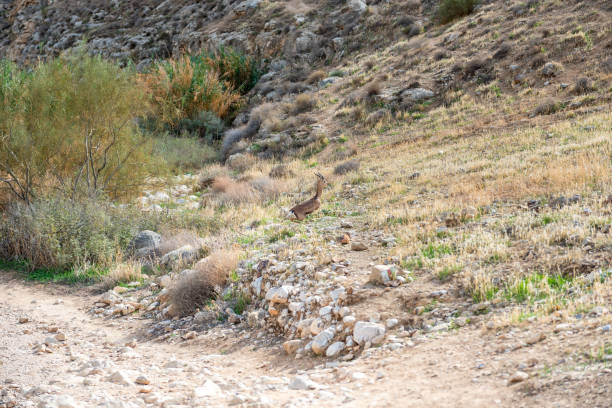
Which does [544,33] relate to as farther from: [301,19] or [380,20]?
Answer: [301,19]

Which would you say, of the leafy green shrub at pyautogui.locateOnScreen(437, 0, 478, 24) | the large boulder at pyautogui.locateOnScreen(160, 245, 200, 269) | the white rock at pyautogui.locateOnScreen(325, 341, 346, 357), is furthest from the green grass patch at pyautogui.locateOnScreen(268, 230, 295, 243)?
the leafy green shrub at pyautogui.locateOnScreen(437, 0, 478, 24)

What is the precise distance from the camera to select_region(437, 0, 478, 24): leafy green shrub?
68.2 feet

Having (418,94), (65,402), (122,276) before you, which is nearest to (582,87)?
(418,94)

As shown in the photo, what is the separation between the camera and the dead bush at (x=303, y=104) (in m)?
19.8

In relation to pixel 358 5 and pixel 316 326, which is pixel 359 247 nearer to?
pixel 316 326

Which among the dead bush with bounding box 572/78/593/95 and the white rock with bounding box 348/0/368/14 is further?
the white rock with bounding box 348/0/368/14

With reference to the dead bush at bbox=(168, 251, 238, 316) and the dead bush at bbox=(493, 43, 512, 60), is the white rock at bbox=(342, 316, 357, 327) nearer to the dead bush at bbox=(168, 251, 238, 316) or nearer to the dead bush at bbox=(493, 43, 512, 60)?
the dead bush at bbox=(168, 251, 238, 316)

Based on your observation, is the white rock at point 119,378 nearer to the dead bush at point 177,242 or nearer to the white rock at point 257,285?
the white rock at point 257,285

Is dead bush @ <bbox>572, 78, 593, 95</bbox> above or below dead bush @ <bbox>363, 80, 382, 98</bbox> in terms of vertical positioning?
below

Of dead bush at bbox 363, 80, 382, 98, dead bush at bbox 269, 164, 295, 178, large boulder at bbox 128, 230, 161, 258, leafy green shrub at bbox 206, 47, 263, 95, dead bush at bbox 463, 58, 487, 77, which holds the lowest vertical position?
dead bush at bbox 269, 164, 295, 178

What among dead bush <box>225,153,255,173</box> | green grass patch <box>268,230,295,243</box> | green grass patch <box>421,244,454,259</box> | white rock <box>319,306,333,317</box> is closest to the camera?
white rock <box>319,306,333,317</box>

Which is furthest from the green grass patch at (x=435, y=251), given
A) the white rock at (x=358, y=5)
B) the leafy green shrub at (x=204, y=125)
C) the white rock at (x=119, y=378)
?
the white rock at (x=358, y=5)

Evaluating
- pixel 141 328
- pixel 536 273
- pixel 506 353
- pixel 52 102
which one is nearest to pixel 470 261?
pixel 536 273

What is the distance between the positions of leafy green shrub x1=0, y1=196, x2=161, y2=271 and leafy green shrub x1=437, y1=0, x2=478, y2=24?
16772mm
